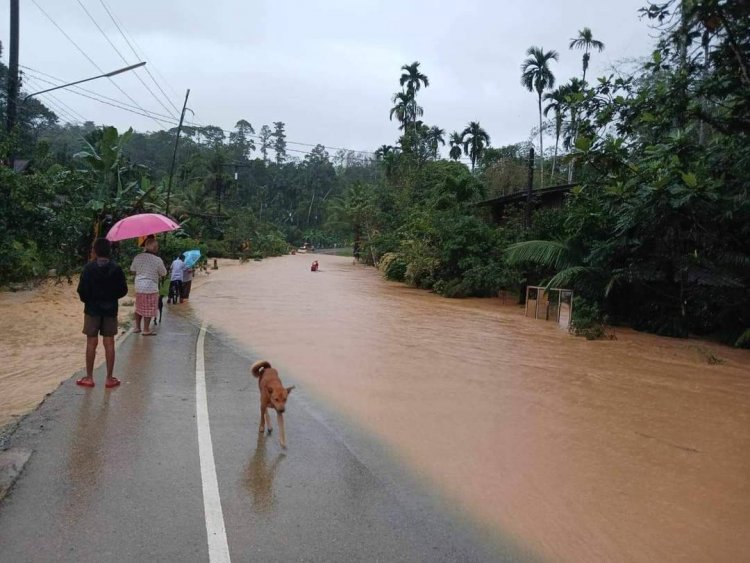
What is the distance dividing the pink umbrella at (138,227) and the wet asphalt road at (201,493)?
359cm

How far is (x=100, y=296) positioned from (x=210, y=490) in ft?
11.6

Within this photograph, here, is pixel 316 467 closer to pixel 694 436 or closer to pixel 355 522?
pixel 355 522

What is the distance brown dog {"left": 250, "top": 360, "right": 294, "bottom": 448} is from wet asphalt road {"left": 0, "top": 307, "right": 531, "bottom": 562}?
17cm

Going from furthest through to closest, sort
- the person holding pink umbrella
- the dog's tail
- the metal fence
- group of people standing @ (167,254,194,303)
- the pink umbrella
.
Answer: group of people standing @ (167,254,194,303)
the metal fence
the person holding pink umbrella
the pink umbrella
the dog's tail

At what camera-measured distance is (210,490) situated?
14.1 feet

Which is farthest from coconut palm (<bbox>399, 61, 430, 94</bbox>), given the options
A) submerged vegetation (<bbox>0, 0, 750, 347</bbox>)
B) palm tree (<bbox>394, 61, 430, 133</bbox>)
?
submerged vegetation (<bbox>0, 0, 750, 347</bbox>)

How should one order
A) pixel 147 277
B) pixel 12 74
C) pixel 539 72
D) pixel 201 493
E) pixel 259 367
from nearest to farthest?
pixel 201 493, pixel 259 367, pixel 147 277, pixel 12 74, pixel 539 72

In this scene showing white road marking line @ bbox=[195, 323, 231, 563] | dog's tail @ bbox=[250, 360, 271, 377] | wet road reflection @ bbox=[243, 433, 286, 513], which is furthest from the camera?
dog's tail @ bbox=[250, 360, 271, 377]

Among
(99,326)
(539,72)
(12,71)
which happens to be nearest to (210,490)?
(99,326)

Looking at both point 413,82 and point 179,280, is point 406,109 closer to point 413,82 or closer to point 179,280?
point 413,82

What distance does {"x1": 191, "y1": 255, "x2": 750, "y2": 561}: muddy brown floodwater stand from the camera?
423 cm

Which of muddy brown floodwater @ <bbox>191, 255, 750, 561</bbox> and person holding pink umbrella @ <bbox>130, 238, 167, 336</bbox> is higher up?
person holding pink umbrella @ <bbox>130, 238, 167, 336</bbox>

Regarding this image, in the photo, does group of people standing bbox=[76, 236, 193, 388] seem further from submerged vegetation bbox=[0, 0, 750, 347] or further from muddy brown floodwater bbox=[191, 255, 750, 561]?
submerged vegetation bbox=[0, 0, 750, 347]

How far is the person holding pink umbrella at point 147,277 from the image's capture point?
10086 mm
